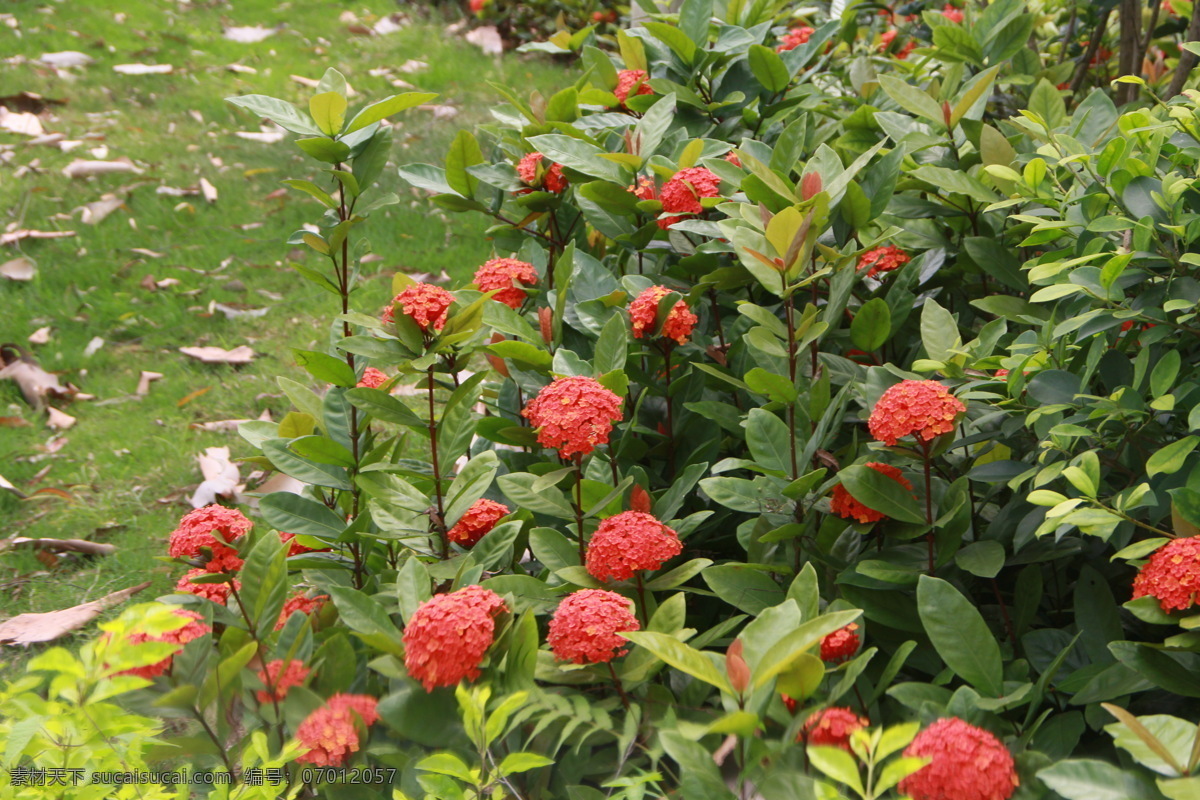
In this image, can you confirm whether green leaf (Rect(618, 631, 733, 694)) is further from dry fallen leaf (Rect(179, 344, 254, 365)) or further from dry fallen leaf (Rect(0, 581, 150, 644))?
dry fallen leaf (Rect(179, 344, 254, 365))

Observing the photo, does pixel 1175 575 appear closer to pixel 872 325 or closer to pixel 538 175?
pixel 872 325

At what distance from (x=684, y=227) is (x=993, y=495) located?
707mm

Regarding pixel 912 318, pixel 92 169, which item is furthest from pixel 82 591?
pixel 92 169

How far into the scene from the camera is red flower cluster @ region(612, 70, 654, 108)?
2.32m

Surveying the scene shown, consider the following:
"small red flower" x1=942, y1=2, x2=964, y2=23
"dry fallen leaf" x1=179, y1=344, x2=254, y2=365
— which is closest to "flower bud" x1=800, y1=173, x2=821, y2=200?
"small red flower" x1=942, y1=2, x2=964, y2=23

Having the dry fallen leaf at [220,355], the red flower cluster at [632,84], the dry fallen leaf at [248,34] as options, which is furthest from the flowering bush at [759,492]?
the dry fallen leaf at [248,34]

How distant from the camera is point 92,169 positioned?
4.86 meters

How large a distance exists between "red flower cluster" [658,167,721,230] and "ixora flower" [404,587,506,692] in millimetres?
941

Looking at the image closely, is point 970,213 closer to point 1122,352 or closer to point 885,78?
point 885,78

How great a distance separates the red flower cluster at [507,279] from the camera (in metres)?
1.89

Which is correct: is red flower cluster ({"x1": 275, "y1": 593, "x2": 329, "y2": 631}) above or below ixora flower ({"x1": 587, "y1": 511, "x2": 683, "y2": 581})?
below

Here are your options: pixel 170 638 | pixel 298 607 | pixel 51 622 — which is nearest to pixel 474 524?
pixel 298 607

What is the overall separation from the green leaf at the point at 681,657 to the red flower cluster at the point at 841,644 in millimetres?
176

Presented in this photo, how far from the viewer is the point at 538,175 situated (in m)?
2.03
